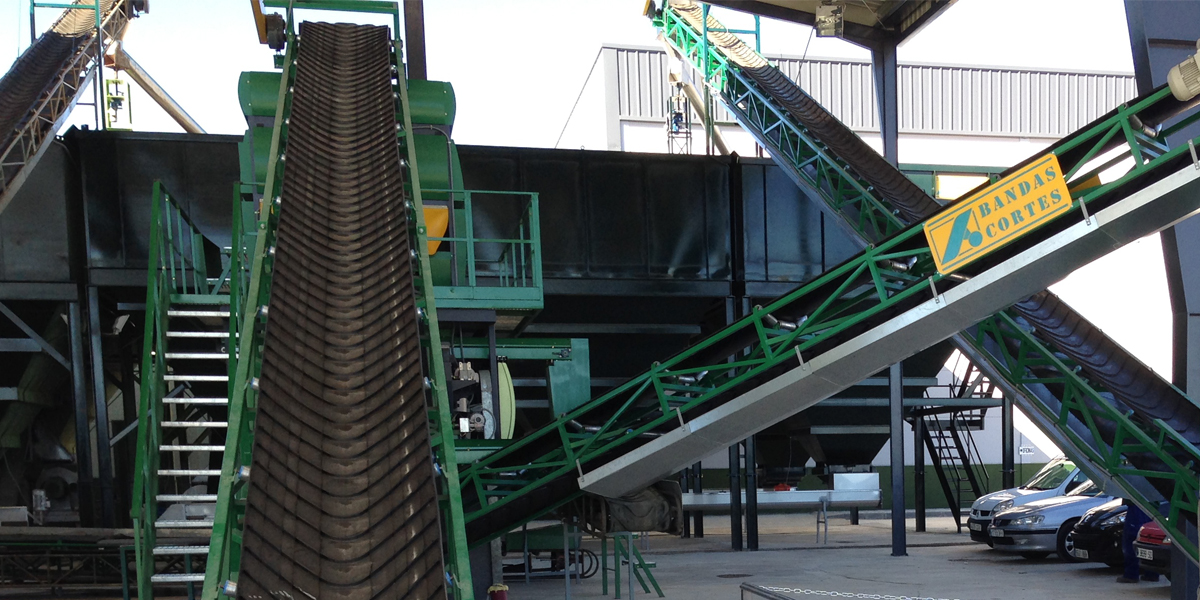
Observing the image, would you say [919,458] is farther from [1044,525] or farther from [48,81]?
[48,81]

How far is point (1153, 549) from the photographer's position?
35.0ft

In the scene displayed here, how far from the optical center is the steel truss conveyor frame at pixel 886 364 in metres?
7.54

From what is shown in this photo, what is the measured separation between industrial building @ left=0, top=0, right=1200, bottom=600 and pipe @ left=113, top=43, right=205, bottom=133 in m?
0.13

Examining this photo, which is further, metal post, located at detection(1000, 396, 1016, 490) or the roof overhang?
metal post, located at detection(1000, 396, 1016, 490)

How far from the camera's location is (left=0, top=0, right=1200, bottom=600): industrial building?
4.62m

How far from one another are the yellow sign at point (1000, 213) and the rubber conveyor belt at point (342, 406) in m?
4.41

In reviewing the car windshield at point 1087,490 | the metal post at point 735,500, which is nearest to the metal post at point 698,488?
the metal post at point 735,500

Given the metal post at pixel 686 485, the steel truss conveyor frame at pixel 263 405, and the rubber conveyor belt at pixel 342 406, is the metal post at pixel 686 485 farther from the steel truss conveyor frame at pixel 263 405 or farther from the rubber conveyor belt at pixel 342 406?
the rubber conveyor belt at pixel 342 406

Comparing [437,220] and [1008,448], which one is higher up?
[437,220]

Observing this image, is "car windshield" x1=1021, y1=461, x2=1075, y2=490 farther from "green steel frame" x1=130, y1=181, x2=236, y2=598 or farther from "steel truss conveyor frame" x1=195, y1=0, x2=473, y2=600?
"green steel frame" x1=130, y1=181, x2=236, y2=598

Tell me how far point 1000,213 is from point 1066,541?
306 inches

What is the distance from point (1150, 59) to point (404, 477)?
353 inches

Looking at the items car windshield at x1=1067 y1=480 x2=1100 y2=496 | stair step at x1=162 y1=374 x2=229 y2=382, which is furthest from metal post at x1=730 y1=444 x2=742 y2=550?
stair step at x1=162 y1=374 x2=229 y2=382

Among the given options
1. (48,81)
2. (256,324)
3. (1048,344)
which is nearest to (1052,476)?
(1048,344)
